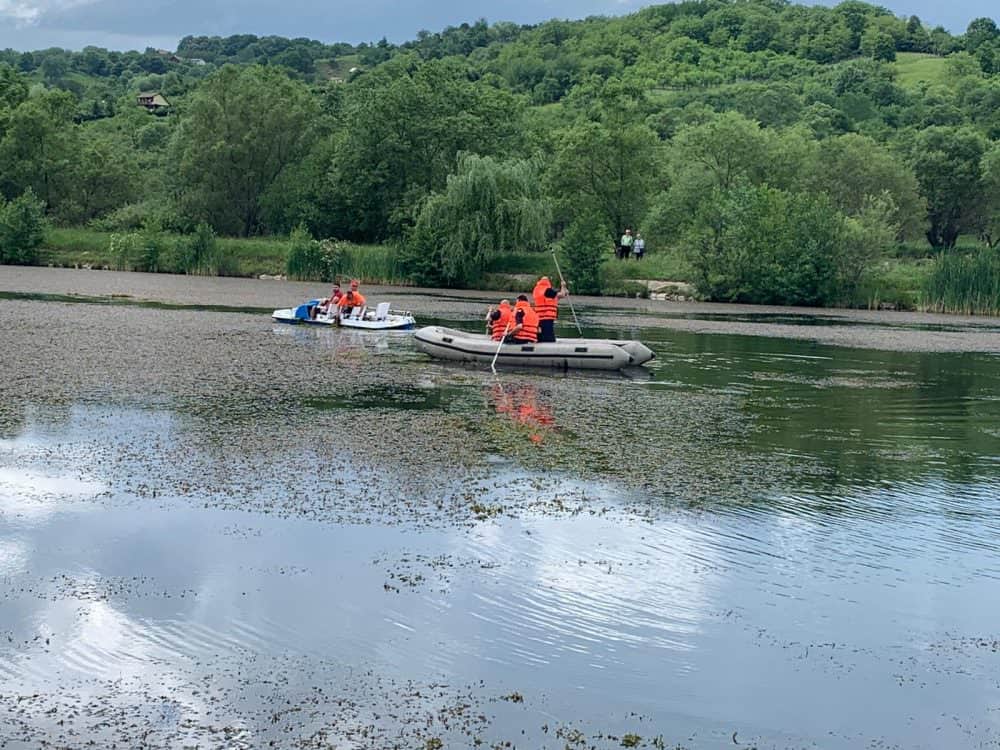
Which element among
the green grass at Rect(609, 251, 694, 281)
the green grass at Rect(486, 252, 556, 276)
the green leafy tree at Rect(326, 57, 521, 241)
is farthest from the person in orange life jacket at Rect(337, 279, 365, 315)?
the green leafy tree at Rect(326, 57, 521, 241)

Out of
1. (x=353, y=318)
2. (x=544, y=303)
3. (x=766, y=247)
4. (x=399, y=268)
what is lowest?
(x=353, y=318)

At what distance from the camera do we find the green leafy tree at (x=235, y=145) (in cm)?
6456

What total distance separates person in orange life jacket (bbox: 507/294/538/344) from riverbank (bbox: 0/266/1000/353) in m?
9.25

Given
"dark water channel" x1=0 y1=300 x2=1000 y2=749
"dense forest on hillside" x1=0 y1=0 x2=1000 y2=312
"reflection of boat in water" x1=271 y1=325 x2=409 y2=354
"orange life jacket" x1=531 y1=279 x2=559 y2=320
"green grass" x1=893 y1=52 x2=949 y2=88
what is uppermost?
"green grass" x1=893 y1=52 x2=949 y2=88

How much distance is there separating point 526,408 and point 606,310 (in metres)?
25.2

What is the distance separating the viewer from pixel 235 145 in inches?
2542

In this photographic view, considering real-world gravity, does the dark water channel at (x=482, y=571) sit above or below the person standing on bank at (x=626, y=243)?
below

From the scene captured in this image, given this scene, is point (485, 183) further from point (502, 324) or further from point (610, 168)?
point (502, 324)

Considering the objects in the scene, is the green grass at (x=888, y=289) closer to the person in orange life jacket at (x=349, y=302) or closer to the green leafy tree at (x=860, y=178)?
the green leafy tree at (x=860, y=178)

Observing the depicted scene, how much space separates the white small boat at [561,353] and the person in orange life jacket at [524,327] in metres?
0.36

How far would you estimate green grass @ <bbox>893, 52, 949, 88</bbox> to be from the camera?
121562mm

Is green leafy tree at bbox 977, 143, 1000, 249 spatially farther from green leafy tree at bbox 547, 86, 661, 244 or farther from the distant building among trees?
the distant building among trees

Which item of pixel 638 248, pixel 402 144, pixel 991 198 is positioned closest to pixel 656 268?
pixel 638 248

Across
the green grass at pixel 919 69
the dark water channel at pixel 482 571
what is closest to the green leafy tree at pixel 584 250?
the dark water channel at pixel 482 571
